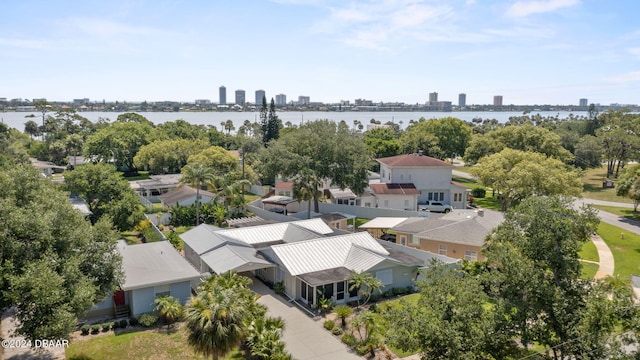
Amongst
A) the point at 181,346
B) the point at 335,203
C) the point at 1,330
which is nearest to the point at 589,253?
the point at 335,203

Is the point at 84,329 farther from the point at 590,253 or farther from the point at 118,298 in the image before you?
the point at 590,253

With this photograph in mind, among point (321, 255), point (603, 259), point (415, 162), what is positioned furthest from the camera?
point (415, 162)

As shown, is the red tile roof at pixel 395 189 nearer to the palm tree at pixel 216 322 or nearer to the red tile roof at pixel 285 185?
the red tile roof at pixel 285 185

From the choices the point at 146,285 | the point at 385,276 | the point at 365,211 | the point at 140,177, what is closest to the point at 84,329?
the point at 146,285

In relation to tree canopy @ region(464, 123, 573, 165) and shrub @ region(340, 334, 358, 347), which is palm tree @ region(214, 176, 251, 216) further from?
tree canopy @ region(464, 123, 573, 165)

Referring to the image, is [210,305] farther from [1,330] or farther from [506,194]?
[506,194]

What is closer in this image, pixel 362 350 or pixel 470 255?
pixel 362 350
